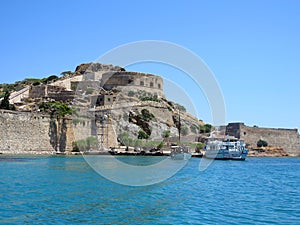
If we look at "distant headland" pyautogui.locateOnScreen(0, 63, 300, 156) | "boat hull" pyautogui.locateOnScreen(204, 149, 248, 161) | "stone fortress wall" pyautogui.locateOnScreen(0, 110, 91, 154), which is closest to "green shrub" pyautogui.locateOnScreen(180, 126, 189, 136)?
"distant headland" pyautogui.locateOnScreen(0, 63, 300, 156)

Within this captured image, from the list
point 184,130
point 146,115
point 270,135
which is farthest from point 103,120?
point 270,135

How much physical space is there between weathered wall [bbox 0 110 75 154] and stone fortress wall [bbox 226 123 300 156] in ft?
82.0

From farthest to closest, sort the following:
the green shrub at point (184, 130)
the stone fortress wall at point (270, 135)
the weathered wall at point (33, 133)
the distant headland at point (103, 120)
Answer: the stone fortress wall at point (270, 135) < the green shrub at point (184, 130) < the distant headland at point (103, 120) < the weathered wall at point (33, 133)

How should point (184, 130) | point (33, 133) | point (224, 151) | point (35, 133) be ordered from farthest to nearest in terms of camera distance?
point (184, 130), point (224, 151), point (35, 133), point (33, 133)

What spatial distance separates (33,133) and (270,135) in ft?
112

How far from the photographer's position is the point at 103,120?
34.7m

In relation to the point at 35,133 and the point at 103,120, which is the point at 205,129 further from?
the point at 35,133

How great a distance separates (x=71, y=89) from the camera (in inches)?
1844

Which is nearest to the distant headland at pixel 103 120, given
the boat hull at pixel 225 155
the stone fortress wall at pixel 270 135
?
the stone fortress wall at pixel 270 135

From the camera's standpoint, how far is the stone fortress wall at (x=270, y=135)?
166 feet

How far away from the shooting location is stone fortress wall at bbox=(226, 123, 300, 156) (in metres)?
50.7

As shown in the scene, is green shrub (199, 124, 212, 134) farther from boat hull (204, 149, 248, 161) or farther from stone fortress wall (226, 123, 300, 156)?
boat hull (204, 149, 248, 161)

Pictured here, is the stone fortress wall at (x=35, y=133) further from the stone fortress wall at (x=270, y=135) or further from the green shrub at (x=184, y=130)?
the stone fortress wall at (x=270, y=135)

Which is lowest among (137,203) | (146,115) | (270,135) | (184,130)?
(137,203)
